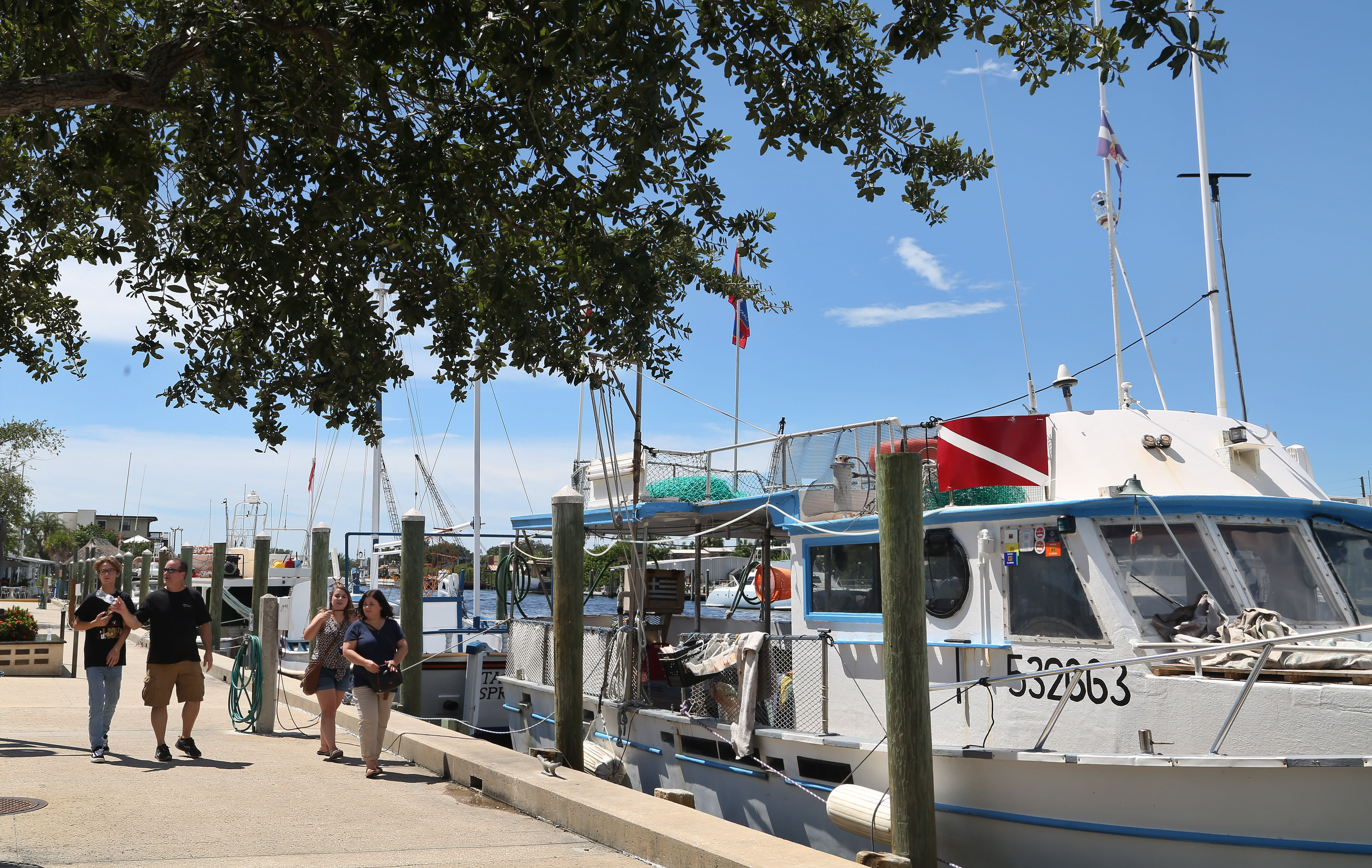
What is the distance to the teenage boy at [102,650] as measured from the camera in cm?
863

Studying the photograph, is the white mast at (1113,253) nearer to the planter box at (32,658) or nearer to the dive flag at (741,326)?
the dive flag at (741,326)

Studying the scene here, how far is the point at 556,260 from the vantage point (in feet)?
26.5

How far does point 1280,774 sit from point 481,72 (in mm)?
6820

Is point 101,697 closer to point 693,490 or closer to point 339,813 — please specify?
point 339,813

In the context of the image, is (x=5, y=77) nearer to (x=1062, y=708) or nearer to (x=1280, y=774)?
(x=1062, y=708)

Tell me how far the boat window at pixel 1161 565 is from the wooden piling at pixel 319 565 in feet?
39.5

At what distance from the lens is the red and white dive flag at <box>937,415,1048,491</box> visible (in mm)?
8766

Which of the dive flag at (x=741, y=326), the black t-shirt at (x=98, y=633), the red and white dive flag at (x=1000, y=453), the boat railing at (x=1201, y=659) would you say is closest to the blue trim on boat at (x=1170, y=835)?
the boat railing at (x=1201, y=659)

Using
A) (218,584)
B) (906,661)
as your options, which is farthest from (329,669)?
(218,584)

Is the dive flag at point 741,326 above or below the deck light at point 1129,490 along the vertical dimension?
above

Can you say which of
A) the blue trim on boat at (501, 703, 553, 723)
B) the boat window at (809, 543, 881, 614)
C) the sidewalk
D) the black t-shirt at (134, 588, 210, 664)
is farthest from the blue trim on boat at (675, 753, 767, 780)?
the black t-shirt at (134, 588, 210, 664)

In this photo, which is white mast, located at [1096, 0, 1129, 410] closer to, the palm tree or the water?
the water

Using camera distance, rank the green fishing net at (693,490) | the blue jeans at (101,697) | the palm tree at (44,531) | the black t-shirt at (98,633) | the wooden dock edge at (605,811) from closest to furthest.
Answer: the wooden dock edge at (605,811) < the black t-shirt at (98,633) < the blue jeans at (101,697) < the green fishing net at (693,490) < the palm tree at (44,531)

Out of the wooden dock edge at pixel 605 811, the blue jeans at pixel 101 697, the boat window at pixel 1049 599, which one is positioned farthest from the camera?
the blue jeans at pixel 101 697
